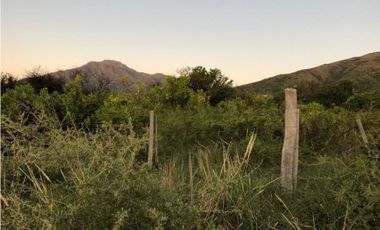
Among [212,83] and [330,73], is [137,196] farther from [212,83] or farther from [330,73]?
[330,73]

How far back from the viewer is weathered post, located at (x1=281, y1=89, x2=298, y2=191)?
651 centimetres

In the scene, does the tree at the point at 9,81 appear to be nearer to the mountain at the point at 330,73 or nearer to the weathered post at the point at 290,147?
the weathered post at the point at 290,147

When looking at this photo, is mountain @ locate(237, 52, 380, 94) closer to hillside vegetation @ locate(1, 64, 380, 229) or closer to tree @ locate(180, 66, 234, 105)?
tree @ locate(180, 66, 234, 105)

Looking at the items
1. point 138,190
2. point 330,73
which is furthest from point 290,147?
point 330,73

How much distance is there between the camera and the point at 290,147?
6.80 metres

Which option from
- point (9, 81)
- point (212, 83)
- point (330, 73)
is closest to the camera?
point (9, 81)

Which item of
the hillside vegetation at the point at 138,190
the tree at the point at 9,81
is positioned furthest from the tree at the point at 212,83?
the hillside vegetation at the point at 138,190

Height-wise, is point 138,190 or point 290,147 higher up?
point 138,190

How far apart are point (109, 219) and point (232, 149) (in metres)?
8.04

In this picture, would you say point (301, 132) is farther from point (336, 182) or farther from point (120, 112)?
point (336, 182)

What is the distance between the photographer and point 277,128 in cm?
1402

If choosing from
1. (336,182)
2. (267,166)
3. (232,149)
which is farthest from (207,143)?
(336,182)

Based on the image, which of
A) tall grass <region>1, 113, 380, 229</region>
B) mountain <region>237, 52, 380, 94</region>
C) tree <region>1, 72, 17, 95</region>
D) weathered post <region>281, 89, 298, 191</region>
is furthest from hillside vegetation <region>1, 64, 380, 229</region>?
mountain <region>237, 52, 380, 94</region>

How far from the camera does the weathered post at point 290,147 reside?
21.4ft
